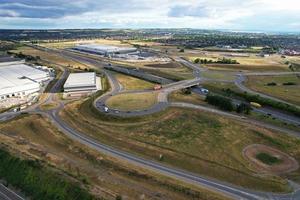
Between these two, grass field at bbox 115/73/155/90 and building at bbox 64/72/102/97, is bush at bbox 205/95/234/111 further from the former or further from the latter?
building at bbox 64/72/102/97

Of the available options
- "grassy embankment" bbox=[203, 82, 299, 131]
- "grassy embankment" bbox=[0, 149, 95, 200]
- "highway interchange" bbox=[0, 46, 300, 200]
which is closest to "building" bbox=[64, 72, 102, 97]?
"highway interchange" bbox=[0, 46, 300, 200]

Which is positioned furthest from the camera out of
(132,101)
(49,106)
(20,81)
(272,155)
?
(20,81)

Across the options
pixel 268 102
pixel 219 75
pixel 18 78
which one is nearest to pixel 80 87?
pixel 18 78

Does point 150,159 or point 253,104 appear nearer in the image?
point 150,159

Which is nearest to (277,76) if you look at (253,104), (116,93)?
(253,104)

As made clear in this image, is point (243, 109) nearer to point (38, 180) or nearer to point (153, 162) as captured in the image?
point (153, 162)

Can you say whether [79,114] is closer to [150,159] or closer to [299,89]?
[150,159]
